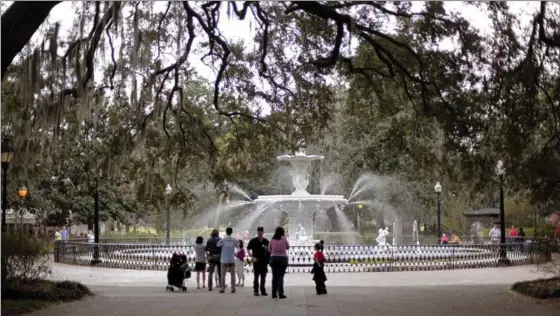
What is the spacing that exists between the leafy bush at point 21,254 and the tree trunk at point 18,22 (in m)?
3.42

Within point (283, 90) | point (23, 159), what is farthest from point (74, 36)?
point (283, 90)

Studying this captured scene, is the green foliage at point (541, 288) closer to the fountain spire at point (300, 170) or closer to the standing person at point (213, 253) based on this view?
the standing person at point (213, 253)

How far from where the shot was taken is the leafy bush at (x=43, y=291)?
12.3m

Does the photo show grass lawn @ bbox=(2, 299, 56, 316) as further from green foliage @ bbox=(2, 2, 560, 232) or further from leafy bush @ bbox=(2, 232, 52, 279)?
green foliage @ bbox=(2, 2, 560, 232)

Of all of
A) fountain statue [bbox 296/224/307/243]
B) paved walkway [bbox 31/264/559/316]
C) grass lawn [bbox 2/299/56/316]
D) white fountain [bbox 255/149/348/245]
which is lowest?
paved walkway [bbox 31/264/559/316]

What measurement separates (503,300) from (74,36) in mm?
10890

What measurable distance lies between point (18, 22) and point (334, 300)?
25.0 feet

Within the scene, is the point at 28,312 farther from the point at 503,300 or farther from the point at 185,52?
the point at 503,300

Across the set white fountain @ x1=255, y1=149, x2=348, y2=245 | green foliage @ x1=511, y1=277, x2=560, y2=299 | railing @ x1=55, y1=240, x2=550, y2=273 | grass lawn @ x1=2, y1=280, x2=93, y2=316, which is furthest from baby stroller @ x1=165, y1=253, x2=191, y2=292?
white fountain @ x1=255, y1=149, x2=348, y2=245

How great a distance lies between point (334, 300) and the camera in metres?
13.0

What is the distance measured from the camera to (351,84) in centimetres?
1742

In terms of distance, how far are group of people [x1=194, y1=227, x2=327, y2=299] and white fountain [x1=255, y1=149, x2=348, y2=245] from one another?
9.97 m

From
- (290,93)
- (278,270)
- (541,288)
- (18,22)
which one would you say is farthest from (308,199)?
(18,22)

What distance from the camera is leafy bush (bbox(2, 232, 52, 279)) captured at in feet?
39.5
